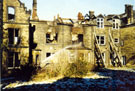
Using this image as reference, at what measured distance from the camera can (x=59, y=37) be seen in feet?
81.1

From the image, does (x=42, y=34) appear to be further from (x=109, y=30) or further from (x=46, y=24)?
(x=109, y=30)

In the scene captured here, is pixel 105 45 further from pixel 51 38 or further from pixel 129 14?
pixel 51 38

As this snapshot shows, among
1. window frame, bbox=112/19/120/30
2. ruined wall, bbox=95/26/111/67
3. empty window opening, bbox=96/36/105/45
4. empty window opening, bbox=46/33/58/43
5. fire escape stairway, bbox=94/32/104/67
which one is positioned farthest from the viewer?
window frame, bbox=112/19/120/30

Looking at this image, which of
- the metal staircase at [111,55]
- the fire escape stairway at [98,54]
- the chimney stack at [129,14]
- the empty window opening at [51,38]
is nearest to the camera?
the empty window opening at [51,38]

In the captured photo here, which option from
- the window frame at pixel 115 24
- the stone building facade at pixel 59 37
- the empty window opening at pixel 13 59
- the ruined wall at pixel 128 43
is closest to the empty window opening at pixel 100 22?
the stone building facade at pixel 59 37

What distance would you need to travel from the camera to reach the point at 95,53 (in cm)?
2716

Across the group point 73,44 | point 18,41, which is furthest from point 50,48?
point 18,41

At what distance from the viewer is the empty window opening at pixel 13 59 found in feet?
60.7

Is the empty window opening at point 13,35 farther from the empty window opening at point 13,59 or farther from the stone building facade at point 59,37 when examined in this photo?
the empty window opening at point 13,59

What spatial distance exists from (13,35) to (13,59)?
3.13 meters

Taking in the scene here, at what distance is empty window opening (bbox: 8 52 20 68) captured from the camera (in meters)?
18.5

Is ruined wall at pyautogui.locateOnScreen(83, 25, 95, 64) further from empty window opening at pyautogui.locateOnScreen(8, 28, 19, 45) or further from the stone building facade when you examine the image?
empty window opening at pyautogui.locateOnScreen(8, 28, 19, 45)

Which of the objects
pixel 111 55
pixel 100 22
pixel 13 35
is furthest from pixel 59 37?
pixel 111 55

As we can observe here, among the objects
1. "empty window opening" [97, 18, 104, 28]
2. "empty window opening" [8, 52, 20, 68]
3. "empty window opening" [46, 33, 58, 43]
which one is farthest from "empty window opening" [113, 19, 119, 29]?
"empty window opening" [8, 52, 20, 68]
